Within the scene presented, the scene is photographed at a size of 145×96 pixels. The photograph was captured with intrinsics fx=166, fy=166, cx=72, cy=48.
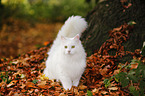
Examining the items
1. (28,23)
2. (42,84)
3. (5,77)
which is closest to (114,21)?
(42,84)

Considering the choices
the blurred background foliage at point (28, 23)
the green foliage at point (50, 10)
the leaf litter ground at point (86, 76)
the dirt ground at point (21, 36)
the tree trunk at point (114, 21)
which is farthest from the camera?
the green foliage at point (50, 10)

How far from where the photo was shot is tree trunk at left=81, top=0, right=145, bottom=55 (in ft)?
12.5

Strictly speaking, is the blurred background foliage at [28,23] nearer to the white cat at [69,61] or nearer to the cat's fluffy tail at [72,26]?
the cat's fluffy tail at [72,26]

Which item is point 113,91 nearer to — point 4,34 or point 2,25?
point 4,34

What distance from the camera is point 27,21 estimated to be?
10.5 metres

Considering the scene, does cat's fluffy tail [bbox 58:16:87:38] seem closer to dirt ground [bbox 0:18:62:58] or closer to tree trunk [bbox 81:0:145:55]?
tree trunk [bbox 81:0:145:55]

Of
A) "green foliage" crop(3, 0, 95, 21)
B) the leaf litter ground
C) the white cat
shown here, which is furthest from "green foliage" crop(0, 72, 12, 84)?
"green foliage" crop(3, 0, 95, 21)

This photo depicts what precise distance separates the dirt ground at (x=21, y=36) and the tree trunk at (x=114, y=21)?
11.1 ft

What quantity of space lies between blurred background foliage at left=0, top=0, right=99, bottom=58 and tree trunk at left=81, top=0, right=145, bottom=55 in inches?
127

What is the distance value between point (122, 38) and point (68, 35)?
51.5 inches

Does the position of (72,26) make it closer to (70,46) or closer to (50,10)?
(70,46)

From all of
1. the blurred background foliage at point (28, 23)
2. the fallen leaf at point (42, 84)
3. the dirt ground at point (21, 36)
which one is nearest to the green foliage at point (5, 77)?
the fallen leaf at point (42, 84)

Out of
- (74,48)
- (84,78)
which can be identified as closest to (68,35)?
(74,48)

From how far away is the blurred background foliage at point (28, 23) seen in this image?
8.16 m
